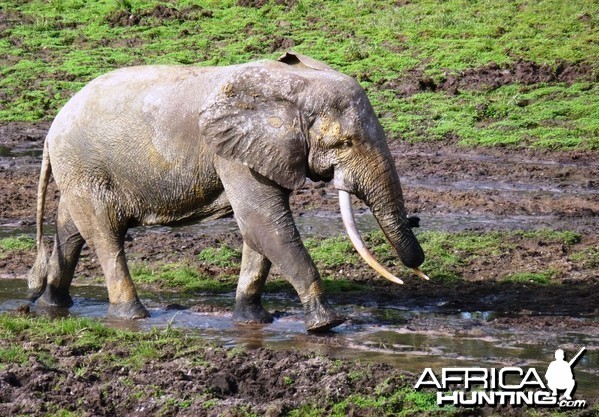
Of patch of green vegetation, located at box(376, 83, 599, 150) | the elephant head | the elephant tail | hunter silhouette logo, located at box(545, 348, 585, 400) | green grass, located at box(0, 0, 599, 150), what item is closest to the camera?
hunter silhouette logo, located at box(545, 348, 585, 400)

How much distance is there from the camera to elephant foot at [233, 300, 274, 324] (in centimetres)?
1056

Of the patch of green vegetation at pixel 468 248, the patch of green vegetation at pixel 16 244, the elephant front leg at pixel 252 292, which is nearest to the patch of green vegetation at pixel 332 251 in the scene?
the patch of green vegetation at pixel 468 248

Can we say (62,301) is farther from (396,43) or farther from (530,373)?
(396,43)

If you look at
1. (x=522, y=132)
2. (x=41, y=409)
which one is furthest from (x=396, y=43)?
(x=41, y=409)

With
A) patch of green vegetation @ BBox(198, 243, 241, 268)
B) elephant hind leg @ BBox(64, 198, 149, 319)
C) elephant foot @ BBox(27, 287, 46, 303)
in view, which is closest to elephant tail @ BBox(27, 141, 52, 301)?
elephant foot @ BBox(27, 287, 46, 303)

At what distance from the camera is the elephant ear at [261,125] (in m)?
9.92

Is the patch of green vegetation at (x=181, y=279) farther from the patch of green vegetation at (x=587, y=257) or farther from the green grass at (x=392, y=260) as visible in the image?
the patch of green vegetation at (x=587, y=257)

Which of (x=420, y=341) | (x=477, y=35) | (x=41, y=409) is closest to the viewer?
(x=41, y=409)

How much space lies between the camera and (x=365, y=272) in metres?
12.3

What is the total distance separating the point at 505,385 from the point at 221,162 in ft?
10.4

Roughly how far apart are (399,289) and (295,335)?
2065 mm

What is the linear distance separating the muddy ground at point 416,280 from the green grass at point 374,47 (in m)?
0.84

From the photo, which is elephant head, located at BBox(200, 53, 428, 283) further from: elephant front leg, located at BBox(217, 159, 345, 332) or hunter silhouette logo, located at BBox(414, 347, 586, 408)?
hunter silhouette logo, located at BBox(414, 347, 586, 408)

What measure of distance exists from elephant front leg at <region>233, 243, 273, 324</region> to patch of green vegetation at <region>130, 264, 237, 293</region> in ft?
4.36
